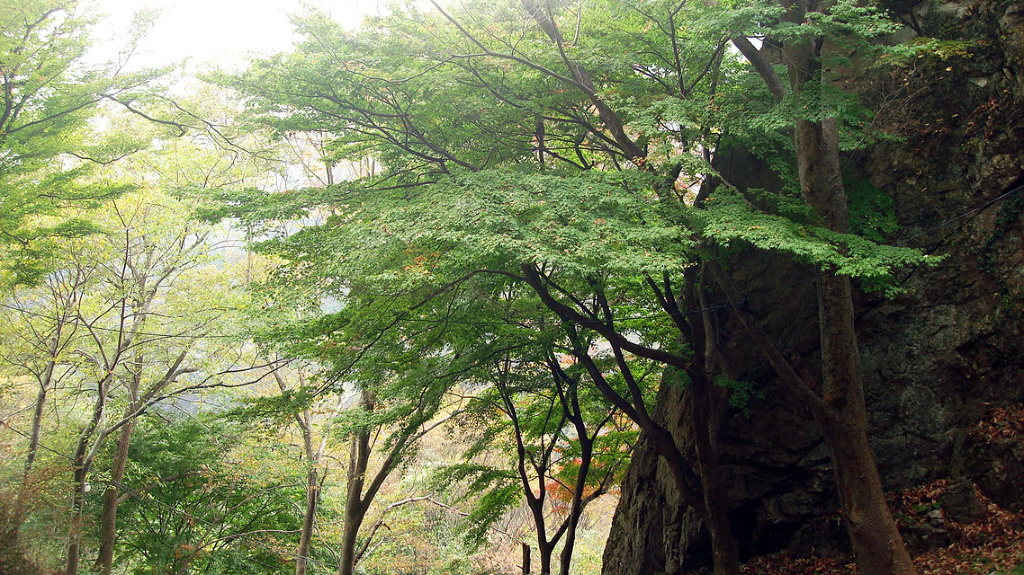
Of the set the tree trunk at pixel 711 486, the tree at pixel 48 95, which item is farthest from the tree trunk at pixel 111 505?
the tree trunk at pixel 711 486

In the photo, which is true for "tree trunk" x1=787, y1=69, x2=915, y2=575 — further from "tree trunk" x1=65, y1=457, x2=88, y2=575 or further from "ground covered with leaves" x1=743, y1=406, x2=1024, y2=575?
"tree trunk" x1=65, y1=457, x2=88, y2=575

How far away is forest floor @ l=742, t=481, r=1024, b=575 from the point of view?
5.20 meters

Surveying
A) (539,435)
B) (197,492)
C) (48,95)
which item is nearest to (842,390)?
(539,435)

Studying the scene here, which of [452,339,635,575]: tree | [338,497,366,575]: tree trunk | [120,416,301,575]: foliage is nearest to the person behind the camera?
[452,339,635,575]: tree

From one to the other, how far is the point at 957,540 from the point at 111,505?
14.0m

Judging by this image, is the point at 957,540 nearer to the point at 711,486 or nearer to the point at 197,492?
the point at 711,486

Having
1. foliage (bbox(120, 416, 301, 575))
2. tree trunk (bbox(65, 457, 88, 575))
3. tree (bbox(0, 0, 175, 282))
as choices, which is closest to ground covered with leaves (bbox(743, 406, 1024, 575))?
tree (bbox(0, 0, 175, 282))

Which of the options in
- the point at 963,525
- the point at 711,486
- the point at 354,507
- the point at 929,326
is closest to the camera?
the point at 963,525

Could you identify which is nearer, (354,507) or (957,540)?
(957,540)

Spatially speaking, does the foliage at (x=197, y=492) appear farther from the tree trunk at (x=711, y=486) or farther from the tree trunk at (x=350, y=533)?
the tree trunk at (x=711, y=486)

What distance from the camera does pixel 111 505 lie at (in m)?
12.0

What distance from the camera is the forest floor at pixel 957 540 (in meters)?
5.20

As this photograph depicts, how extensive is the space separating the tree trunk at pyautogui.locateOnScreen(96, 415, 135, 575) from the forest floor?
485 inches

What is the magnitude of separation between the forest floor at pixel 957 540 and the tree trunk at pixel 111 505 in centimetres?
1231
